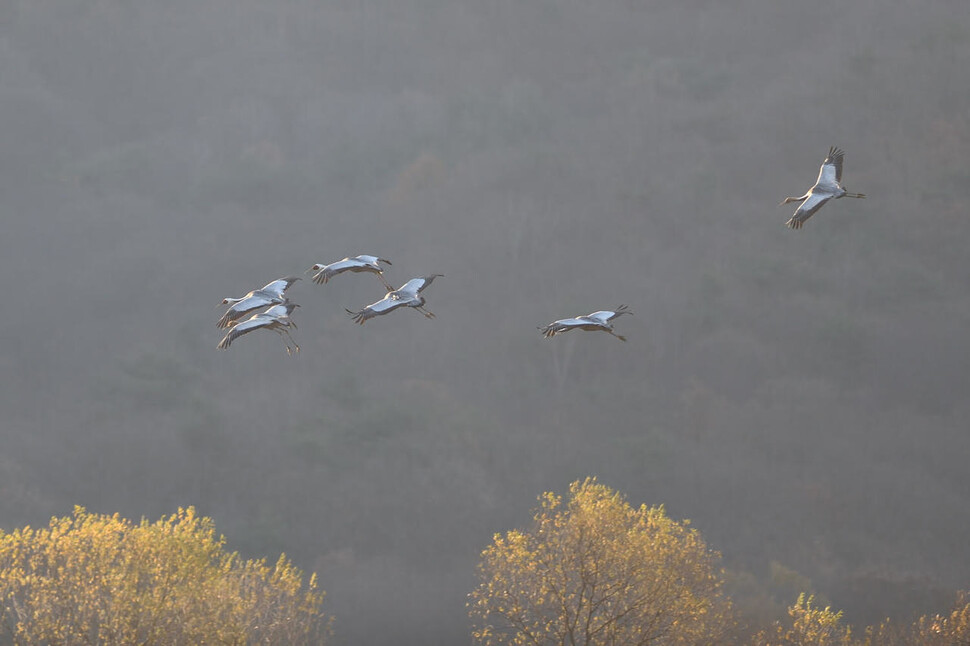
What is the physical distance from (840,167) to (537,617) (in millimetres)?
32012

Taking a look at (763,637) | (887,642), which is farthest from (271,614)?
(887,642)

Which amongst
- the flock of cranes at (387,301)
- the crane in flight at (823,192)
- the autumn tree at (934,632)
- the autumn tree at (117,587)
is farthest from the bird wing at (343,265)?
the autumn tree at (934,632)

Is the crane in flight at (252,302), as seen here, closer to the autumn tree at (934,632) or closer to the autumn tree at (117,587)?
the autumn tree at (117,587)

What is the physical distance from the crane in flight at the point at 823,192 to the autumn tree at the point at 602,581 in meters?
26.3

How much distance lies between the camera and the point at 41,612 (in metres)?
55.9

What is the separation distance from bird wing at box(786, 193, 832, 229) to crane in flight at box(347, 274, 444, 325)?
11.7 meters

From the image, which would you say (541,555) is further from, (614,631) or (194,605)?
(194,605)

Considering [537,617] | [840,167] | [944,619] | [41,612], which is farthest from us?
[944,619]

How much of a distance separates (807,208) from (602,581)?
96.5ft

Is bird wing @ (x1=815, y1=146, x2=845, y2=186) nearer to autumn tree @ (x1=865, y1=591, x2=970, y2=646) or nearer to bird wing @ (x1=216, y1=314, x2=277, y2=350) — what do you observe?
bird wing @ (x1=216, y1=314, x2=277, y2=350)

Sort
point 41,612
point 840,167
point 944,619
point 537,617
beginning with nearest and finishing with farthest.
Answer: point 840,167, point 41,612, point 537,617, point 944,619

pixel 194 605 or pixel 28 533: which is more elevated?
pixel 28 533

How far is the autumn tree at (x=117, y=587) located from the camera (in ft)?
183

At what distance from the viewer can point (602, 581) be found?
58.7 meters
